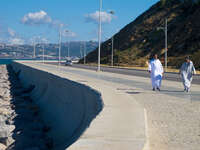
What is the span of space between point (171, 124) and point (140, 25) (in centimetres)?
9063

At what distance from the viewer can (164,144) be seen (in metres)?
7.88

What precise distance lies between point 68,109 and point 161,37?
71656 mm

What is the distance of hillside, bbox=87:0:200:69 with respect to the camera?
71000 mm

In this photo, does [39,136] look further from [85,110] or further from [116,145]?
[116,145]

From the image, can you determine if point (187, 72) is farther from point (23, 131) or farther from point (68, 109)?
point (23, 131)

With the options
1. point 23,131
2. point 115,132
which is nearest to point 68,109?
point 23,131

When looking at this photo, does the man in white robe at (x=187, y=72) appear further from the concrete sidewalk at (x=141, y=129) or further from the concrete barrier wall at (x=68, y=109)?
the concrete sidewalk at (x=141, y=129)

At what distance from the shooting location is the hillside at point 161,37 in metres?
71.0

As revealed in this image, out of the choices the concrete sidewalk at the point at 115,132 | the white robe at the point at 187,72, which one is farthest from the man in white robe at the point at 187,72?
the concrete sidewalk at the point at 115,132

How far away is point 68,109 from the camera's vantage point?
49.8 ft

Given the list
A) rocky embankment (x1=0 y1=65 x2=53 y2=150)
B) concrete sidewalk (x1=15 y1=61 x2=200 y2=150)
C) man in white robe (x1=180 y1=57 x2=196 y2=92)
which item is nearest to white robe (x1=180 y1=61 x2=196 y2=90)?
man in white robe (x1=180 y1=57 x2=196 y2=92)

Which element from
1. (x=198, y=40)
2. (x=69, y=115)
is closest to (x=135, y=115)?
(x=69, y=115)

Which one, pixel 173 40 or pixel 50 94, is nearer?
pixel 50 94

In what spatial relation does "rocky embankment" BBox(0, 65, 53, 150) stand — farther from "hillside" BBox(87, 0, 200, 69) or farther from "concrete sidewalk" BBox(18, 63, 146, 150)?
"hillside" BBox(87, 0, 200, 69)
